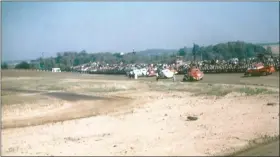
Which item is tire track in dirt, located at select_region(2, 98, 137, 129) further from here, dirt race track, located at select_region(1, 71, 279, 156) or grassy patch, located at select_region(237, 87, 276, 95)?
grassy patch, located at select_region(237, 87, 276, 95)

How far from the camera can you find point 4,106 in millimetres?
21000

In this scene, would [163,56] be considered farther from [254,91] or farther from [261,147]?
[261,147]

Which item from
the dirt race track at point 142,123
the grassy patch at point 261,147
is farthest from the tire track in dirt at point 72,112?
the grassy patch at point 261,147

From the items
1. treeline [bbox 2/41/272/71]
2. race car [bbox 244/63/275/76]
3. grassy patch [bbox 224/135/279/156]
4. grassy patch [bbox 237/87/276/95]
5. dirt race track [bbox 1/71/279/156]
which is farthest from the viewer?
treeline [bbox 2/41/272/71]

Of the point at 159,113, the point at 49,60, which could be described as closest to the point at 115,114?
the point at 159,113

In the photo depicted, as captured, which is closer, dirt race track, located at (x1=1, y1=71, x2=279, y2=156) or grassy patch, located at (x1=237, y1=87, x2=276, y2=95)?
dirt race track, located at (x1=1, y1=71, x2=279, y2=156)

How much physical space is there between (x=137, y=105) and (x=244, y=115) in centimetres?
652

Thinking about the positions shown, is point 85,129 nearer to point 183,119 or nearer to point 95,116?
point 95,116

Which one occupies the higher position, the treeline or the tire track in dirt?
the treeline

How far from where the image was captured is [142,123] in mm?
15273

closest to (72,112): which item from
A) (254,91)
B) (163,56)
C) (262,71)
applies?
(254,91)

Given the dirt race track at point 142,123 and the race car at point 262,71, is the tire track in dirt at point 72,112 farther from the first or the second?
the race car at point 262,71

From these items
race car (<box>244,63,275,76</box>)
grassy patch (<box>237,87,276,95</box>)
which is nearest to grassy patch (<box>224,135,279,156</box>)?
grassy patch (<box>237,87,276,95</box>)

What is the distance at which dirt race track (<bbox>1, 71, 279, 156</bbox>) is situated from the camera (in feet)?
38.8
